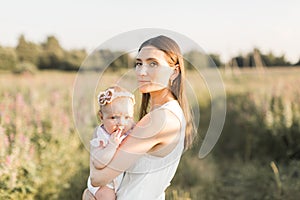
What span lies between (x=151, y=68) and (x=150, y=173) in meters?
0.42

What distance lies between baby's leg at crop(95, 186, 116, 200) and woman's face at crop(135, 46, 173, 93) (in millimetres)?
429

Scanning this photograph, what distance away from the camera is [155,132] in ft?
5.70

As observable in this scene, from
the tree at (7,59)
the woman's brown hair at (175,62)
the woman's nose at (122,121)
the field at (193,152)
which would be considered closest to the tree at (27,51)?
the tree at (7,59)

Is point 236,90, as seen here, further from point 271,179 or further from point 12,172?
point 12,172

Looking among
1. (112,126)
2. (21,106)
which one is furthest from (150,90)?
(21,106)

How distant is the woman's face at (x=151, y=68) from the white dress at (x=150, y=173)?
9 cm

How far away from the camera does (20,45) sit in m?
18.1

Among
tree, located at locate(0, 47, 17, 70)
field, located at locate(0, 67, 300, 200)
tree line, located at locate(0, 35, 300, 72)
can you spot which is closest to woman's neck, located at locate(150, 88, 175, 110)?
field, located at locate(0, 67, 300, 200)

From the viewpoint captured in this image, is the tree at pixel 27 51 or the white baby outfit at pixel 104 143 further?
the tree at pixel 27 51

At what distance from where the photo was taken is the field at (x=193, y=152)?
405cm

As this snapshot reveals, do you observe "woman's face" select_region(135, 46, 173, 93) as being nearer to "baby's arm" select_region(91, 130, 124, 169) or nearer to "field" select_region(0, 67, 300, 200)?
"baby's arm" select_region(91, 130, 124, 169)

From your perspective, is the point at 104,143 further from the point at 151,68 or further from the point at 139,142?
the point at 151,68

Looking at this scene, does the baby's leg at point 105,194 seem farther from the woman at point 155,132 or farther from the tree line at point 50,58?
the tree line at point 50,58

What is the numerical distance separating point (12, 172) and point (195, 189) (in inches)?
90.0
